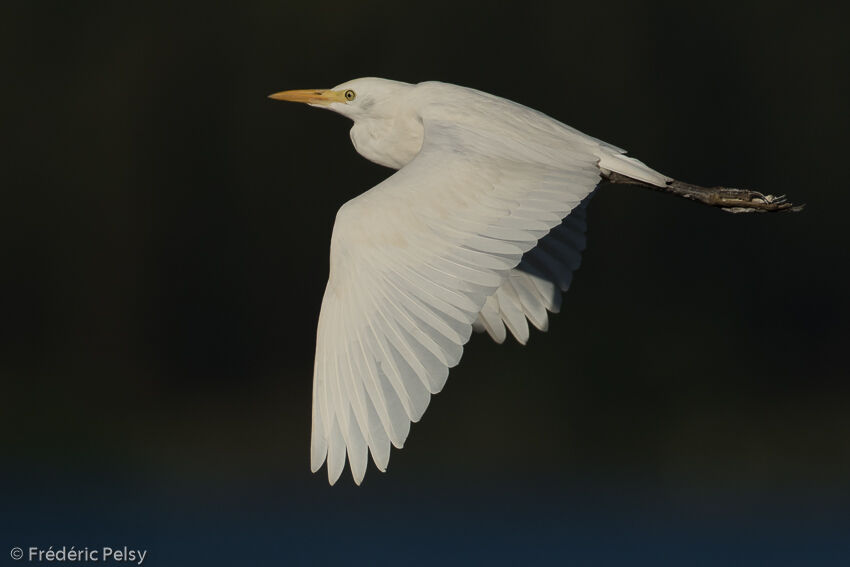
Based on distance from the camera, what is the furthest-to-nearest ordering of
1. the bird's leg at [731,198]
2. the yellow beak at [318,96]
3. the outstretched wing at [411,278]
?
the yellow beak at [318,96] → the bird's leg at [731,198] → the outstretched wing at [411,278]

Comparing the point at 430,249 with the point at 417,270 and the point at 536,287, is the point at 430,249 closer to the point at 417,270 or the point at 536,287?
the point at 417,270

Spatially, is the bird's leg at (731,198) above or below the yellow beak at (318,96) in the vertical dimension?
below

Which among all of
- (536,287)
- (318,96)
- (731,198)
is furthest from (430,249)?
(318,96)

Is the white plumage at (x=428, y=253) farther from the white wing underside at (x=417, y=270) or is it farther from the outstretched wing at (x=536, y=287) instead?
the outstretched wing at (x=536, y=287)

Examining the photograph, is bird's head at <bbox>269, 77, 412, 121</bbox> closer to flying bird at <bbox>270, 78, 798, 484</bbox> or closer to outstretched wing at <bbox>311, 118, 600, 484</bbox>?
flying bird at <bbox>270, 78, 798, 484</bbox>

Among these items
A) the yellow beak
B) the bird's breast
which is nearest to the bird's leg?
the bird's breast

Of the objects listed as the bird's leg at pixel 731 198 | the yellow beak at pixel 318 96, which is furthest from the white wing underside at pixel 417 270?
the yellow beak at pixel 318 96
